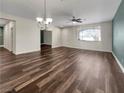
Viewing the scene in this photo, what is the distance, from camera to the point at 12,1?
3.22 metres

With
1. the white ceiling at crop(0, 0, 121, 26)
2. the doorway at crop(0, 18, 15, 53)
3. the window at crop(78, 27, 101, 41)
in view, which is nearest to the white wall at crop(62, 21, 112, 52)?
the window at crop(78, 27, 101, 41)

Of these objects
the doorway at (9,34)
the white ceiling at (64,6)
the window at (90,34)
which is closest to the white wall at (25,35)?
the doorway at (9,34)

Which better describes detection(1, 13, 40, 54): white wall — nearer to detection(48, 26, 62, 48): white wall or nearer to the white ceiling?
the white ceiling

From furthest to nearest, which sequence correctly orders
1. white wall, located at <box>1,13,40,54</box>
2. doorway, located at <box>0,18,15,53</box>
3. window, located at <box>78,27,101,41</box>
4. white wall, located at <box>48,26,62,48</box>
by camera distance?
white wall, located at <box>48,26,62,48</box> < window, located at <box>78,27,101,41</box> < doorway, located at <box>0,18,15,53</box> < white wall, located at <box>1,13,40,54</box>

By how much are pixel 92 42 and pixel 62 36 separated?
4.06 m

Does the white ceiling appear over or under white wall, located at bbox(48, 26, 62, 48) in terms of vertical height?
over

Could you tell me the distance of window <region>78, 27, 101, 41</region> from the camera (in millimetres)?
7455

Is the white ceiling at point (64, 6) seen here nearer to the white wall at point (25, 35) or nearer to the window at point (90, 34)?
the white wall at point (25, 35)

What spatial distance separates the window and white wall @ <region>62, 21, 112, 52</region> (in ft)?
1.19

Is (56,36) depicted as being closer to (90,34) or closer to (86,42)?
(86,42)

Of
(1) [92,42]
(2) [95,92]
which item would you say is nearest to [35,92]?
(2) [95,92]

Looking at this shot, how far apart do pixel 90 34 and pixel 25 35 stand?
20.0 feet

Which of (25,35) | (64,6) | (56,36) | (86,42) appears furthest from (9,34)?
(86,42)

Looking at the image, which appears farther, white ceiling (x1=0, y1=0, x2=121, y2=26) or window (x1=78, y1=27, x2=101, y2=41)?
window (x1=78, y1=27, x2=101, y2=41)
